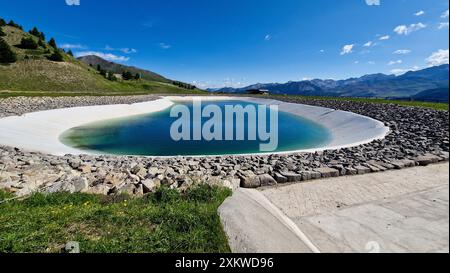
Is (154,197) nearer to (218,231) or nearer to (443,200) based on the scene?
(218,231)

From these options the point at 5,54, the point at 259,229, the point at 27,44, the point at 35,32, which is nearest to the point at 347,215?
the point at 259,229

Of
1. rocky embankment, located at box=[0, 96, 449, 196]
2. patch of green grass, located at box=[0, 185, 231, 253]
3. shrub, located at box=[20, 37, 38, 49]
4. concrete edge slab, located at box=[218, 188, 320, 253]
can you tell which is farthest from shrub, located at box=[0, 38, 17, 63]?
concrete edge slab, located at box=[218, 188, 320, 253]

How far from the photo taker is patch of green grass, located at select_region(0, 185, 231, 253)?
13.7ft

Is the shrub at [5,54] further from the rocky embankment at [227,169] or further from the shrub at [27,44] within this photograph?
the rocky embankment at [227,169]

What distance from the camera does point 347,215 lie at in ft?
16.9

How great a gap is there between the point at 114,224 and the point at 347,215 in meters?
4.65

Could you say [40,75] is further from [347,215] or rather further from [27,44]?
[347,215]

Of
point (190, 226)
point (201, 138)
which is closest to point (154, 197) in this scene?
point (190, 226)

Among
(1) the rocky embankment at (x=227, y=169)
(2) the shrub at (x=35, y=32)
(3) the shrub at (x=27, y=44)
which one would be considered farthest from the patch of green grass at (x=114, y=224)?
(2) the shrub at (x=35, y=32)

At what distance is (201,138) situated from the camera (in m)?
23.3

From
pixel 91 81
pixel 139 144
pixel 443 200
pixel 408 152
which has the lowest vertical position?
pixel 139 144

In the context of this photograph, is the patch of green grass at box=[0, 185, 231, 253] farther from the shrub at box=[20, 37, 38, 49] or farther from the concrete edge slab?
the shrub at box=[20, 37, 38, 49]

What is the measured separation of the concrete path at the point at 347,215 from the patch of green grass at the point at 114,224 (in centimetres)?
48
